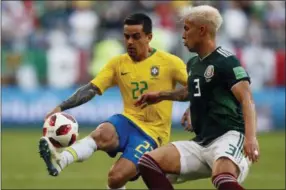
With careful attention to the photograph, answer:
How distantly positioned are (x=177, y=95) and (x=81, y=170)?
6.54 m

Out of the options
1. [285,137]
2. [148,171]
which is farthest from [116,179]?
[285,137]

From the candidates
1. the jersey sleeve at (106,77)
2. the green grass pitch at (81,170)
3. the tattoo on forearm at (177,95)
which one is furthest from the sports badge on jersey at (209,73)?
the green grass pitch at (81,170)

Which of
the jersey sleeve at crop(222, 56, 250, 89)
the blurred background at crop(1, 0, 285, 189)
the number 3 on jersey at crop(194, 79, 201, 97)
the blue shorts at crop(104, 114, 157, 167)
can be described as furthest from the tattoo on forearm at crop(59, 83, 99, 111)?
the blurred background at crop(1, 0, 285, 189)

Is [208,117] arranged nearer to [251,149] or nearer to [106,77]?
[251,149]

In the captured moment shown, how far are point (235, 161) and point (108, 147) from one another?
199 centimetres

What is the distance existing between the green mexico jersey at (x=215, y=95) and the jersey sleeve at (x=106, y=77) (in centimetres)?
171

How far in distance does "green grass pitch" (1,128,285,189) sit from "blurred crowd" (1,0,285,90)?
210cm

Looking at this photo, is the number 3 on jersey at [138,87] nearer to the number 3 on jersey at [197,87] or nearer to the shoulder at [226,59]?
the number 3 on jersey at [197,87]

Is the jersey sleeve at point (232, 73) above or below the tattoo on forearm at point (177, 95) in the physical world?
above

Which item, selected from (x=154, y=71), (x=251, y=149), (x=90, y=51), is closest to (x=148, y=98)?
(x=154, y=71)

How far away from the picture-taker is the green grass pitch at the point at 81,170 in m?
14.2

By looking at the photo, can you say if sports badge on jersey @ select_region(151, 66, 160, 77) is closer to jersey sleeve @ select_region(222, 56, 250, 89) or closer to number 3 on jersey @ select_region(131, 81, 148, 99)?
number 3 on jersey @ select_region(131, 81, 148, 99)

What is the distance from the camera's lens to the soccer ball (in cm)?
995

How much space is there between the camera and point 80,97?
1069 centimetres
